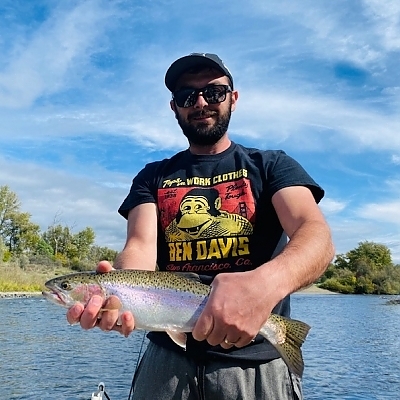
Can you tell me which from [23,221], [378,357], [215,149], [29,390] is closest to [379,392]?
[378,357]

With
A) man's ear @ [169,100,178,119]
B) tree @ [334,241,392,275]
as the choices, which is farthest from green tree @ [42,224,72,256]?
man's ear @ [169,100,178,119]

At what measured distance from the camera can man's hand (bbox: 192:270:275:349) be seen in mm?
2191

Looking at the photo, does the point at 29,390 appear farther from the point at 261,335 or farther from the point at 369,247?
the point at 369,247

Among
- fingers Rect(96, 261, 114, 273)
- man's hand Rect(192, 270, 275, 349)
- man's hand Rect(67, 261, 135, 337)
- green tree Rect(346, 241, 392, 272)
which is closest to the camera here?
man's hand Rect(192, 270, 275, 349)

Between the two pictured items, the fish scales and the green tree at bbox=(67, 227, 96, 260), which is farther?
the green tree at bbox=(67, 227, 96, 260)

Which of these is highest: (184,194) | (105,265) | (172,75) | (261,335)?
(172,75)

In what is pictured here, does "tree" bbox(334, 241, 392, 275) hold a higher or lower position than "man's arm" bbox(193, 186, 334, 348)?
higher

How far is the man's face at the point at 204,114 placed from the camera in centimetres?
370

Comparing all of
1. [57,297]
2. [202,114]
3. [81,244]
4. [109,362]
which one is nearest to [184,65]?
[202,114]

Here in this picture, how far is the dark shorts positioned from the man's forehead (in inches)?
71.2

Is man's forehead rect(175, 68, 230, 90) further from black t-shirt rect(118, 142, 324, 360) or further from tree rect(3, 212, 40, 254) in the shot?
tree rect(3, 212, 40, 254)

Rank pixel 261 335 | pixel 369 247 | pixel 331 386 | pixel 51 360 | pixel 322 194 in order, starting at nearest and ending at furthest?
pixel 261 335
pixel 322 194
pixel 331 386
pixel 51 360
pixel 369 247

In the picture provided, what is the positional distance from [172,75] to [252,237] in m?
1.30

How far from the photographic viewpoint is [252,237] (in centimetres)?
340
